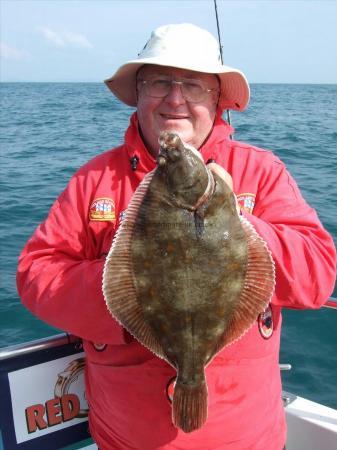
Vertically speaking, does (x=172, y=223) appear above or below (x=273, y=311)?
above

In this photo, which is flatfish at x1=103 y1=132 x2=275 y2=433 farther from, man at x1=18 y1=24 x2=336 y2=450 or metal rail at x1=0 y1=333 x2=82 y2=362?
metal rail at x1=0 y1=333 x2=82 y2=362

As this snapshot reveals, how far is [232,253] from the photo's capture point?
6.84ft

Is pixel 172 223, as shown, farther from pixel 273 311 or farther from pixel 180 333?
pixel 273 311

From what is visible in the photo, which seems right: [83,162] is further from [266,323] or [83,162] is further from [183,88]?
[266,323]

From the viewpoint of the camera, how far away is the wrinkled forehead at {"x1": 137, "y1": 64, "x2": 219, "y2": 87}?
269 centimetres

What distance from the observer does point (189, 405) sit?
2219 mm

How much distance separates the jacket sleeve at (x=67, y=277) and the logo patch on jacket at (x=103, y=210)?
0.15 ft

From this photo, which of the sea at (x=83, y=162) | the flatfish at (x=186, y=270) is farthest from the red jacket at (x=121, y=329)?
the sea at (x=83, y=162)

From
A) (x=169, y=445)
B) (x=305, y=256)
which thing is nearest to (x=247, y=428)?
(x=169, y=445)

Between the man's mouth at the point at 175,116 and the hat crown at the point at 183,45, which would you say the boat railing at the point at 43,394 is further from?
the hat crown at the point at 183,45

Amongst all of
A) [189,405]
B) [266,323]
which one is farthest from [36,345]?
[266,323]

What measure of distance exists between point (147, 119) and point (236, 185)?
0.59m

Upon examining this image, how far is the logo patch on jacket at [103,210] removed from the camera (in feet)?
8.82

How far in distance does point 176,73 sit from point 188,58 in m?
0.12
